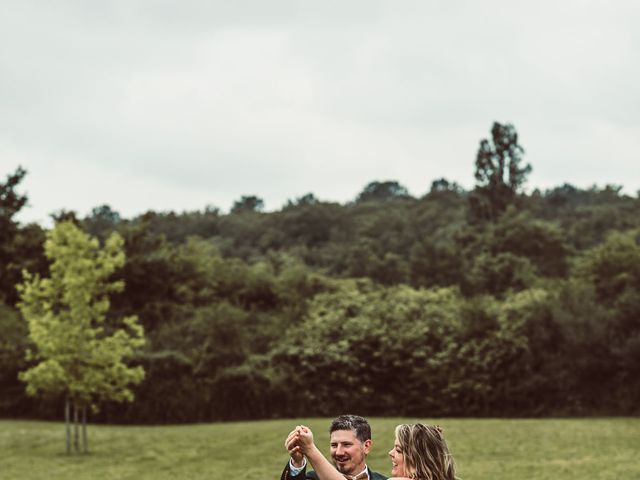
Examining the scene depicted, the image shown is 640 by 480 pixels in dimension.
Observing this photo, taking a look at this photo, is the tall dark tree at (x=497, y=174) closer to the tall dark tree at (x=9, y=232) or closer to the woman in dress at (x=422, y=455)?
the tall dark tree at (x=9, y=232)

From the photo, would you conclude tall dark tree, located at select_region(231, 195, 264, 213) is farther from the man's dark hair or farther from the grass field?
the man's dark hair

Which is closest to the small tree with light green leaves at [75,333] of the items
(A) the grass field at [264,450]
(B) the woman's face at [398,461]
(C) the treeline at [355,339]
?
(A) the grass field at [264,450]

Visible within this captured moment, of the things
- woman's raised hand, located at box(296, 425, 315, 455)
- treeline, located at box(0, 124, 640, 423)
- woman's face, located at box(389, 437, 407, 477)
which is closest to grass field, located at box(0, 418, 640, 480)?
treeline, located at box(0, 124, 640, 423)

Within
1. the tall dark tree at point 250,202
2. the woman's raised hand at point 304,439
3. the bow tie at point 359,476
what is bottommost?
the bow tie at point 359,476

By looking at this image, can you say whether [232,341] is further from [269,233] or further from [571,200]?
[571,200]

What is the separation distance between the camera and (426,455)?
420 cm

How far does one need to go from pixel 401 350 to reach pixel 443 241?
2409cm

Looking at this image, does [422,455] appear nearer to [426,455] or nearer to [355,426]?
[426,455]

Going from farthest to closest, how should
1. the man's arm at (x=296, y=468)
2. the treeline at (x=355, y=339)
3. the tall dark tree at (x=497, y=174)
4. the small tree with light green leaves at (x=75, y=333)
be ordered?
the tall dark tree at (x=497, y=174) < the treeline at (x=355, y=339) < the small tree with light green leaves at (x=75, y=333) < the man's arm at (x=296, y=468)

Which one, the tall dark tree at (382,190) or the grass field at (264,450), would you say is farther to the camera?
the tall dark tree at (382,190)

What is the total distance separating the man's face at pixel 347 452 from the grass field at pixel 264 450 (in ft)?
50.1

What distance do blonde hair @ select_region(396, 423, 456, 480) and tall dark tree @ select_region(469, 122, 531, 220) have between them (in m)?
54.5

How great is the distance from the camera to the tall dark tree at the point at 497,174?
5812 centimetres

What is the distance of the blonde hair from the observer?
4.19 meters
